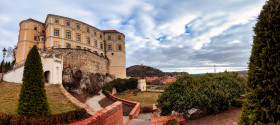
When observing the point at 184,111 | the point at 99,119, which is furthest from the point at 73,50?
the point at 184,111

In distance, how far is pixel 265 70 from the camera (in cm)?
291

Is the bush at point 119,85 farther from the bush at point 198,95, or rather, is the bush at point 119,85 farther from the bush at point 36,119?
the bush at point 198,95

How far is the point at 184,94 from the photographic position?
23.6ft

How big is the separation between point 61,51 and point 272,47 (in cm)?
3074

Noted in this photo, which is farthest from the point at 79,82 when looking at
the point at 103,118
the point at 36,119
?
the point at 103,118

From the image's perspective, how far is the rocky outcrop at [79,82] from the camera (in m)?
21.9

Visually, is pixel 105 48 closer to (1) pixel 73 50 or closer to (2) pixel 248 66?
(1) pixel 73 50

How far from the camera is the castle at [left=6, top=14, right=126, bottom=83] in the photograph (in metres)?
27.4

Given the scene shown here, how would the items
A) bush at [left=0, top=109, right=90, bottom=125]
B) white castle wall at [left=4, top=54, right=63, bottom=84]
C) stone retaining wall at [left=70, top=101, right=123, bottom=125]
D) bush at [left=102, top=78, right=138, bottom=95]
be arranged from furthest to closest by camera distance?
1. bush at [left=102, top=78, right=138, bottom=95]
2. white castle wall at [left=4, top=54, right=63, bottom=84]
3. bush at [left=0, top=109, right=90, bottom=125]
4. stone retaining wall at [left=70, top=101, right=123, bottom=125]

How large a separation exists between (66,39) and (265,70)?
3435cm

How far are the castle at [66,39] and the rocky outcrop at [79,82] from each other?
261 inches

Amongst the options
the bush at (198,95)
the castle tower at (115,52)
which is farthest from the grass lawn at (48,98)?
the castle tower at (115,52)

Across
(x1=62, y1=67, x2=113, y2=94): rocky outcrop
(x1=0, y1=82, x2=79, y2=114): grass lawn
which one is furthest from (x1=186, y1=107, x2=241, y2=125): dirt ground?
(x1=62, y1=67, x2=113, y2=94): rocky outcrop

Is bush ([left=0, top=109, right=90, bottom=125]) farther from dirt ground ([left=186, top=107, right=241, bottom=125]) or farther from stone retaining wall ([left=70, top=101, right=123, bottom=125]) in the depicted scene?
dirt ground ([left=186, top=107, right=241, bottom=125])
